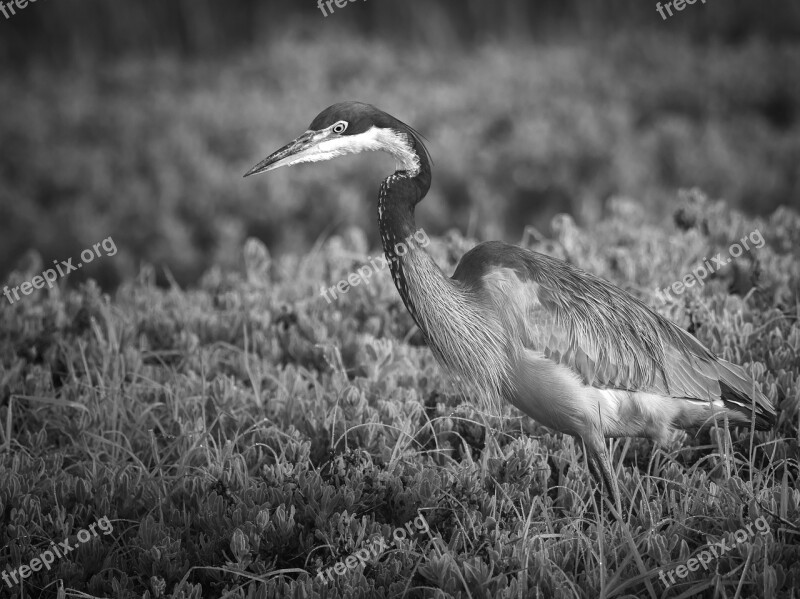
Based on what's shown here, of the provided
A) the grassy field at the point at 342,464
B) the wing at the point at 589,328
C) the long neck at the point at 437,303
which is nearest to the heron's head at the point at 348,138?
the long neck at the point at 437,303

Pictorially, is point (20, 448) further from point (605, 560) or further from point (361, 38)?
point (361, 38)

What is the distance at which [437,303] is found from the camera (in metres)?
4.28

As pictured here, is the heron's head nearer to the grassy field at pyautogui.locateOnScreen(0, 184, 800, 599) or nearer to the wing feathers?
the wing feathers

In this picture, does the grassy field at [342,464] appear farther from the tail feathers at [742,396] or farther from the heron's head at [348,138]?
the heron's head at [348,138]

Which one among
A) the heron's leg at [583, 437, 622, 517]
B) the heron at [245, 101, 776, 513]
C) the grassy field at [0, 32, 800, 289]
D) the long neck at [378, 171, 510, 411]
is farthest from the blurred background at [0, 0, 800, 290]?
the heron's leg at [583, 437, 622, 517]

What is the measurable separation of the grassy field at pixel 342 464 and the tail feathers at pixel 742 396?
126mm

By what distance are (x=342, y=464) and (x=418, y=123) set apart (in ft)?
29.3

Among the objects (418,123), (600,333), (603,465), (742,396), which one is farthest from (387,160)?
(603,465)

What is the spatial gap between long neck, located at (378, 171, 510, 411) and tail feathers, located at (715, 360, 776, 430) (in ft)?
3.45

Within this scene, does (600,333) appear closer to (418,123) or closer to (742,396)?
(742,396)

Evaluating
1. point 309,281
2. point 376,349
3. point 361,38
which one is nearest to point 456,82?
point 361,38

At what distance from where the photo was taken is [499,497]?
4270 millimetres

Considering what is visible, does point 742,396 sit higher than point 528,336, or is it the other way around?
point 528,336

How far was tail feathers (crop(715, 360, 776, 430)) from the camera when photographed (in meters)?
4.46
